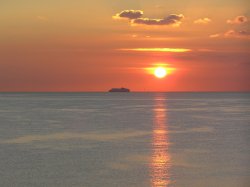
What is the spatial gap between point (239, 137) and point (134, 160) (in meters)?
15.3

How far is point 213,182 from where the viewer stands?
65.3 ft

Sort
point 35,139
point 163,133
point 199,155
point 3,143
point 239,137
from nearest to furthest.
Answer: point 199,155 → point 3,143 → point 35,139 → point 239,137 → point 163,133

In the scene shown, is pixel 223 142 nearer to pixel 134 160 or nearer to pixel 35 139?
pixel 134 160

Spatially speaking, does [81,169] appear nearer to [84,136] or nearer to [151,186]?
[151,186]

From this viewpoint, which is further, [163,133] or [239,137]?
[163,133]

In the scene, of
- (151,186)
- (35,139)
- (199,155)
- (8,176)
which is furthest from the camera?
(35,139)

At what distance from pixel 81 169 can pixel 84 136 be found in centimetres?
1548

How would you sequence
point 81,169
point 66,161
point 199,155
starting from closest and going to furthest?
1. point 81,169
2. point 66,161
3. point 199,155

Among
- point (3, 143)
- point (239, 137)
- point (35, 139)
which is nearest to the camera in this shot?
point (3, 143)

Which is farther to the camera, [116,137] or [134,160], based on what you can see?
[116,137]

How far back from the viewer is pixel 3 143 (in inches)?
1287

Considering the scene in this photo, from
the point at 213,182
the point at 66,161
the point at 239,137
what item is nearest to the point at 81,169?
the point at 66,161

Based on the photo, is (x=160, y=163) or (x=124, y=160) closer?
(x=160, y=163)

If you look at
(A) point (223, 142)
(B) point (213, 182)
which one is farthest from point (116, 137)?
(B) point (213, 182)
